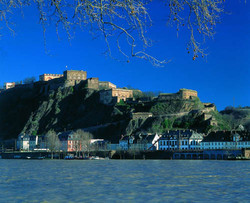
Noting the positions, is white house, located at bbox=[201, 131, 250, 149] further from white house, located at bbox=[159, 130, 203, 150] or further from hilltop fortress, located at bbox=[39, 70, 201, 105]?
hilltop fortress, located at bbox=[39, 70, 201, 105]

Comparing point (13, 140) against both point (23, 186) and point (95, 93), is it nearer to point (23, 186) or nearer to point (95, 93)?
point (95, 93)

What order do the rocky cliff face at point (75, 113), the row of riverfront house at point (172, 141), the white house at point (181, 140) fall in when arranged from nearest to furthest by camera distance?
the row of riverfront house at point (172, 141)
the white house at point (181, 140)
the rocky cliff face at point (75, 113)

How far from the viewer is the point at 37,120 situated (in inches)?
5217

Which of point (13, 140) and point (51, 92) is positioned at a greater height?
point (51, 92)

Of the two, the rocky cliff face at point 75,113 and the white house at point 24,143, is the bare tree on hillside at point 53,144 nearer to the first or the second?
the rocky cliff face at point 75,113

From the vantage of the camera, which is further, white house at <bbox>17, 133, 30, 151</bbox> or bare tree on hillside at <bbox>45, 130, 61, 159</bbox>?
white house at <bbox>17, 133, 30, 151</bbox>

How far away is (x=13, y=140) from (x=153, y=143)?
5153 cm

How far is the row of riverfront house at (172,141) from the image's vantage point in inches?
3467

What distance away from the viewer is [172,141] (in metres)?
94.7

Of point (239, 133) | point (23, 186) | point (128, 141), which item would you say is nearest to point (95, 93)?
point (128, 141)

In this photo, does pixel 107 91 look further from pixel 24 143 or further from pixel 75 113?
pixel 24 143

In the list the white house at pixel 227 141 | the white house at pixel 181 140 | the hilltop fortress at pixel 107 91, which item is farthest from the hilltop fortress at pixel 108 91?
the white house at pixel 227 141

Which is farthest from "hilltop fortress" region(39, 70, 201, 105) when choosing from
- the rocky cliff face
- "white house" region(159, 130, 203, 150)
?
"white house" region(159, 130, 203, 150)

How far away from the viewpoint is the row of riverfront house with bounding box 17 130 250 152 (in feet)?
289
